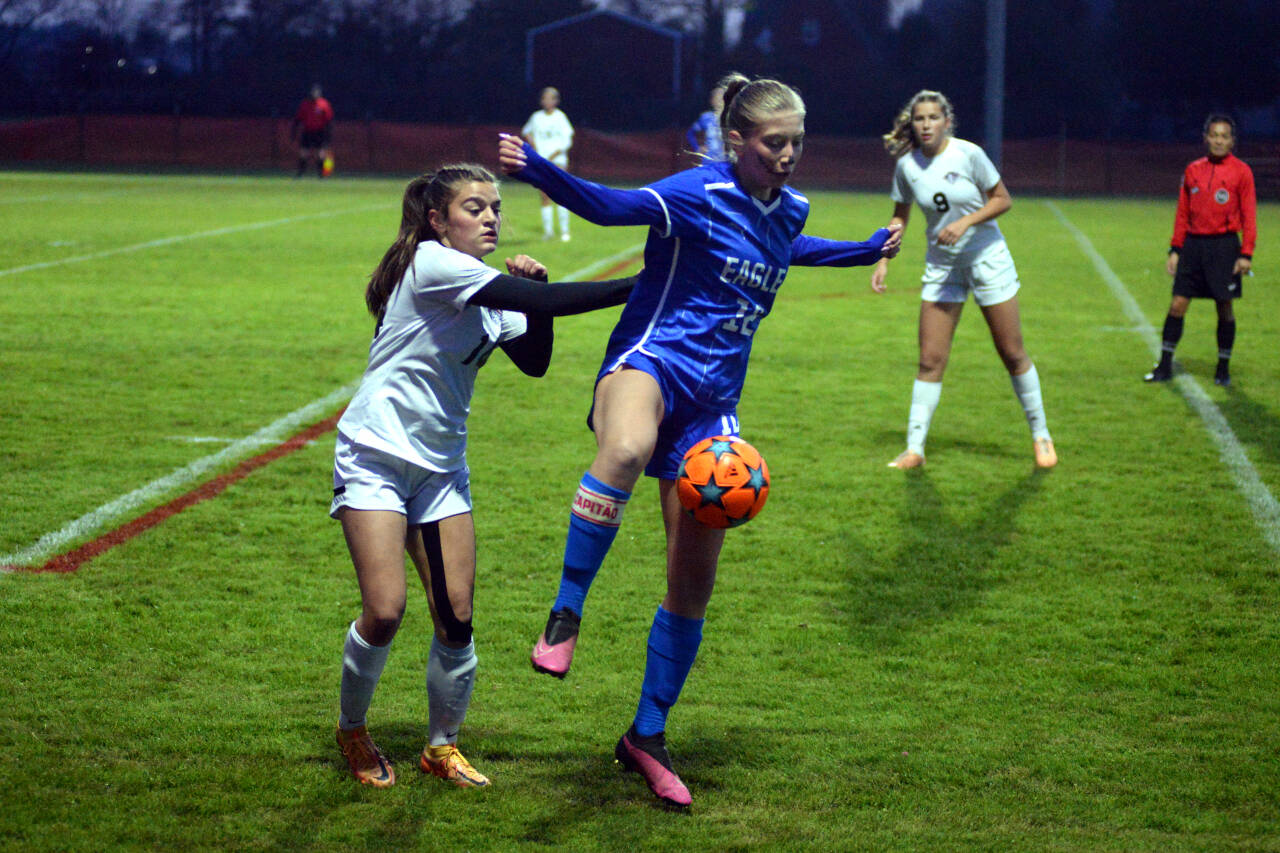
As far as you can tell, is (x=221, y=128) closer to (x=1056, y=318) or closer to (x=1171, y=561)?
(x=1056, y=318)

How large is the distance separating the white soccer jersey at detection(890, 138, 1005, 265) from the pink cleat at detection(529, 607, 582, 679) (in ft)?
15.3

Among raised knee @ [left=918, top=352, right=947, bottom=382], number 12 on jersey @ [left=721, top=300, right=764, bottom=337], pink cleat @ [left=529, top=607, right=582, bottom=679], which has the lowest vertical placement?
pink cleat @ [left=529, top=607, right=582, bottom=679]

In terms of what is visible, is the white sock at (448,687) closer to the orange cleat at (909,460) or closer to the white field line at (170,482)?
the white field line at (170,482)

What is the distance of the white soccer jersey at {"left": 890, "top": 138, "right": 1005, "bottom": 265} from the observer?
7719 millimetres

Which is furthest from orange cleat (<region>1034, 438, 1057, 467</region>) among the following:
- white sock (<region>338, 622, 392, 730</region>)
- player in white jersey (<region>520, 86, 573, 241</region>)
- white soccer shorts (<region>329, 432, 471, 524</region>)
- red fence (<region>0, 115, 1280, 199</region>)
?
red fence (<region>0, 115, 1280, 199</region>)

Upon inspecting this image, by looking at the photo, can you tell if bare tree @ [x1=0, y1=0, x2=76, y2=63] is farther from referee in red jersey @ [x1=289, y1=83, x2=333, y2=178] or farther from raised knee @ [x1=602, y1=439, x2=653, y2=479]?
raised knee @ [x1=602, y1=439, x2=653, y2=479]

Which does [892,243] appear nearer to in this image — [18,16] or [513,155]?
[513,155]

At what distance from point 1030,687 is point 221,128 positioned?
40.6m

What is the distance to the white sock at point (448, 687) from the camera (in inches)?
157

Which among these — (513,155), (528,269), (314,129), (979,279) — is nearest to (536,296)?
(528,269)

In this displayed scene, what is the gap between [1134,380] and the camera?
11.0 m

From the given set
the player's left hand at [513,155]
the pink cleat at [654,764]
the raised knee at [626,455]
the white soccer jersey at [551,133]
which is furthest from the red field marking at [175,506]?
the white soccer jersey at [551,133]

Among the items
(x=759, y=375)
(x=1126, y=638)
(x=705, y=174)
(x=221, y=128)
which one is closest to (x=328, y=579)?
(x=705, y=174)

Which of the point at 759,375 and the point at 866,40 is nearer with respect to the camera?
the point at 759,375
